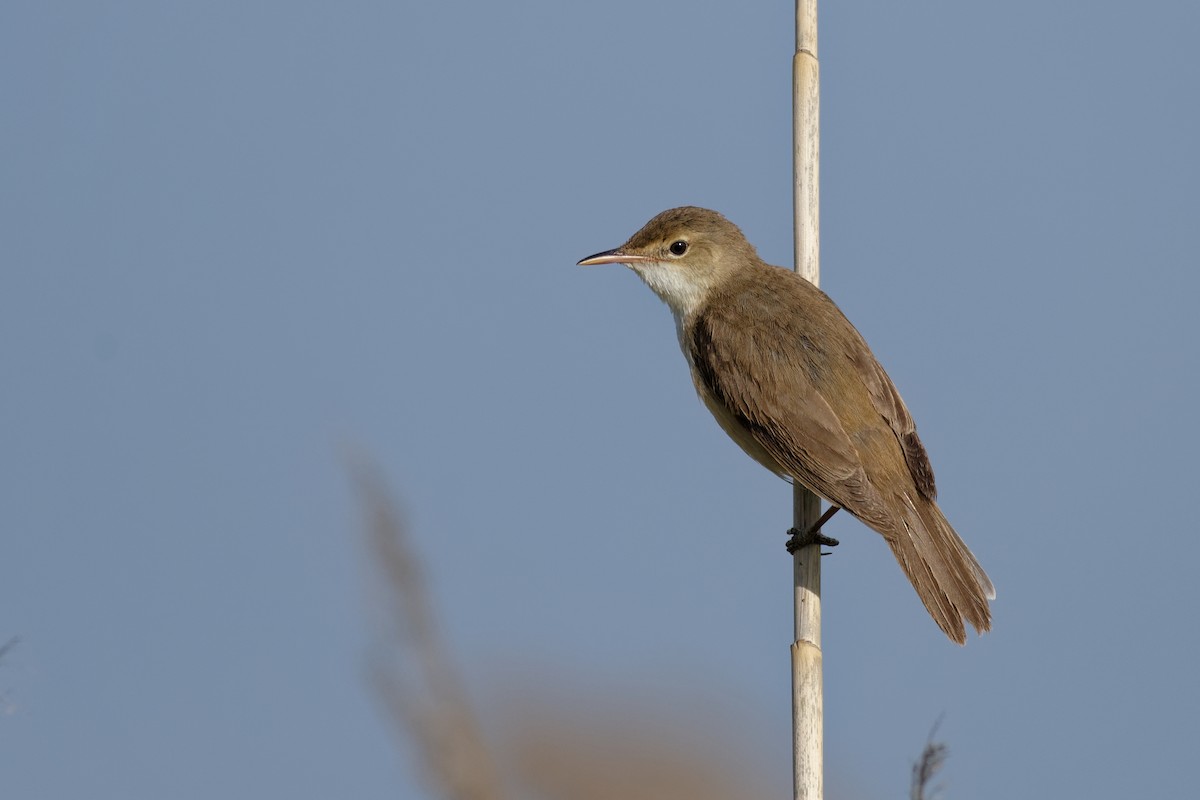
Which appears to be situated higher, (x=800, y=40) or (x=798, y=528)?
(x=800, y=40)

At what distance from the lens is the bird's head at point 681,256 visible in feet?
15.2

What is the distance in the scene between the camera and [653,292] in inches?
189

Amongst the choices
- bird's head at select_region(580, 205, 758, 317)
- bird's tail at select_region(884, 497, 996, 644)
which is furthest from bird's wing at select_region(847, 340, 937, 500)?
bird's head at select_region(580, 205, 758, 317)

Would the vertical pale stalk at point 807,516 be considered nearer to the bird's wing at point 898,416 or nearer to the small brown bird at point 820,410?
the small brown bird at point 820,410

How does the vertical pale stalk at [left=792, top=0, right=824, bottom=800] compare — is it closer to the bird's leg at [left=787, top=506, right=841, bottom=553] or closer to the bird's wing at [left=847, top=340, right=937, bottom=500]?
the bird's leg at [left=787, top=506, right=841, bottom=553]

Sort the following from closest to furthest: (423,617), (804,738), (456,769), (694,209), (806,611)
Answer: (456,769) < (423,617) < (804,738) < (806,611) < (694,209)

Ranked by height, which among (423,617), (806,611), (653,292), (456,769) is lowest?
(806,611)

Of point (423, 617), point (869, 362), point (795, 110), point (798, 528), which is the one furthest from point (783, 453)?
point (423, 617)

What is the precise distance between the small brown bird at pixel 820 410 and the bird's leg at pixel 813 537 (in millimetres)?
121

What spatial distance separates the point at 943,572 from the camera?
391 centimetres

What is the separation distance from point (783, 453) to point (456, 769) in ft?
8.13

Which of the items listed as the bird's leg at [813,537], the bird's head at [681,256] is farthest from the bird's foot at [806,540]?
the bird's head at [681,256]

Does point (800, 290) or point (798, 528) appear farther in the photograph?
point (800, 290)

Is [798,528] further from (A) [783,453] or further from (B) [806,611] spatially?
(B) [806,611]
